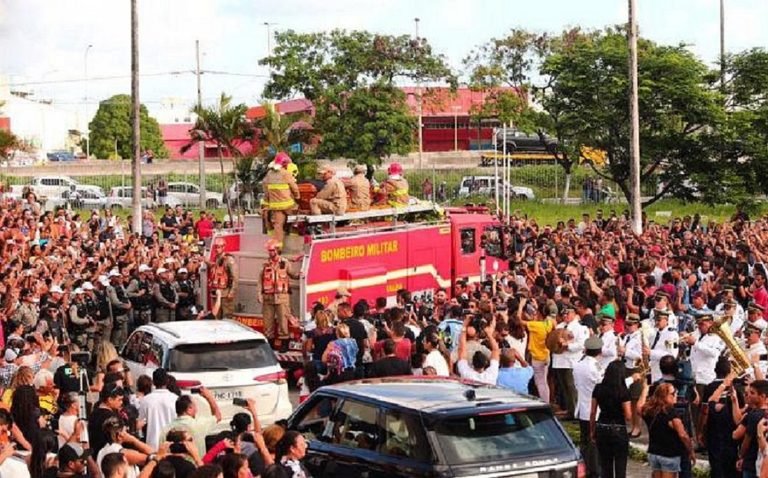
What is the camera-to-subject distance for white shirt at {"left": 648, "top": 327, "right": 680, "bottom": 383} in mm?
15062

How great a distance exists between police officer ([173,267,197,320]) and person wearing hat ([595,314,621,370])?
28.6 feet

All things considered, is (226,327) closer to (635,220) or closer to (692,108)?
(635,220)

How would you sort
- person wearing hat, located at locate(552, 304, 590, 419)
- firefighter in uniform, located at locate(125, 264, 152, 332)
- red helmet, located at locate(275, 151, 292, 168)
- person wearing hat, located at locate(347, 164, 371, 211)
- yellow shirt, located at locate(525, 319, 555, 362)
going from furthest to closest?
1. firefighter in uniform, located at locate(125, 264, 152, 332)
2. person wearing hat, located at locate(347, 164, 371, 211)
3. red helmet, located at locate(275, 151, 292, 168)
4. yellow shirt, located at locate(525, 319, 555, 362)
5. person wearing hat, located at locate(552, 304, 590, 419)

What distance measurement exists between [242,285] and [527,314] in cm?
545

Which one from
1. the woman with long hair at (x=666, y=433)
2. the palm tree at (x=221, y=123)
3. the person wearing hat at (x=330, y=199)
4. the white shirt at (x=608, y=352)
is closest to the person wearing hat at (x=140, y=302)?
the person wearing hat at (x=330, y=199)

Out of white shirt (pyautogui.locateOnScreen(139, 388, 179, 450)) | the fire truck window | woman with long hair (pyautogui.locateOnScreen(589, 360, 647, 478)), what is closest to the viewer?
white shirt (pyautogui.locateOnScreen(139, 388, 179, 450))

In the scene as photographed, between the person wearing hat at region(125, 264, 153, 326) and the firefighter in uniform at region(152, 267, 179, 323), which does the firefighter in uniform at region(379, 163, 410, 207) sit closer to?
the firefighter in uniform at region(152, 267, 179, 323)

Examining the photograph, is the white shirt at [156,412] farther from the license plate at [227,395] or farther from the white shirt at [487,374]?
the white shirt at [487,374]

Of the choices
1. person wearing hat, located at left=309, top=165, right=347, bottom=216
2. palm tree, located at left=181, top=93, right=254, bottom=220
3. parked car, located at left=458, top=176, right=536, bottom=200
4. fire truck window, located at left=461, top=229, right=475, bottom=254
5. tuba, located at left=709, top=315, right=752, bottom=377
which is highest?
palm tree, located at left=181, top=93, right=254, bottom=220

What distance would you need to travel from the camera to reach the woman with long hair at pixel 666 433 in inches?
468

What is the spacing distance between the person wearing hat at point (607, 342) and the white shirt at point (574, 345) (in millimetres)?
639

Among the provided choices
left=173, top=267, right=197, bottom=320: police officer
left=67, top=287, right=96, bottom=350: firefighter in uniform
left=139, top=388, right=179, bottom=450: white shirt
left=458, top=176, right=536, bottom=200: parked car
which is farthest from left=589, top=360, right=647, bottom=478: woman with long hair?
left=458, top=176, right=536, bottom=200: parked car

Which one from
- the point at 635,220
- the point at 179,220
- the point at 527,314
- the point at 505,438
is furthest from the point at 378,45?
the point at 505,438

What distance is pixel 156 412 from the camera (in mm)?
12531
